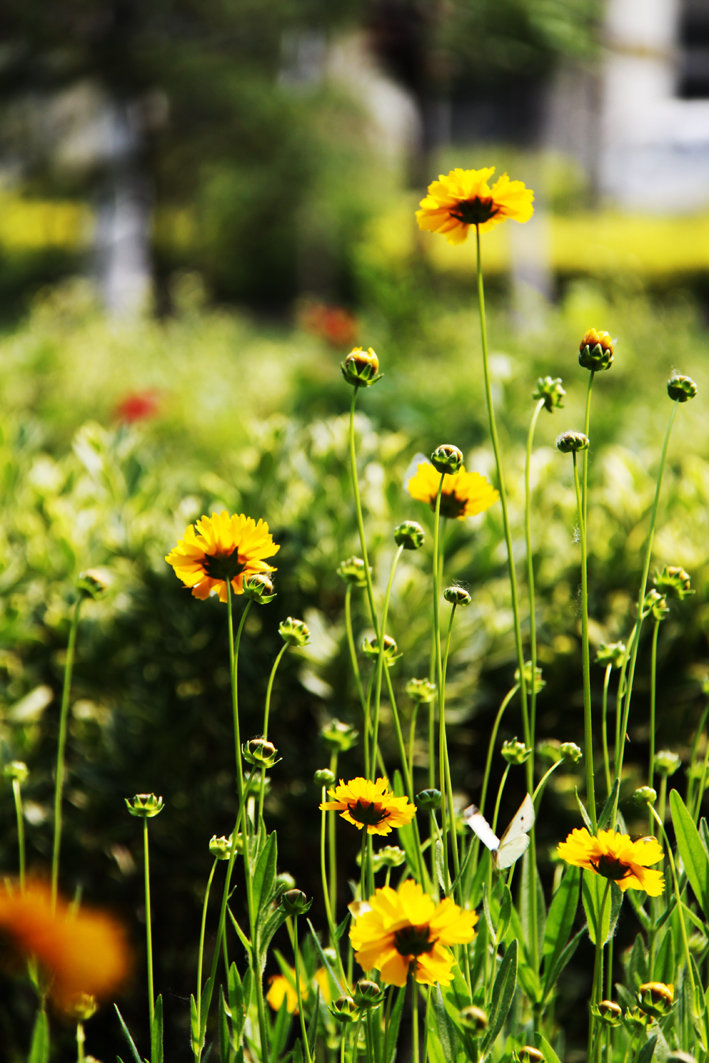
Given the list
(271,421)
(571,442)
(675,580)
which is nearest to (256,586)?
(571,442)

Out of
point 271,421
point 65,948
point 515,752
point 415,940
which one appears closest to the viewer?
point 65,948

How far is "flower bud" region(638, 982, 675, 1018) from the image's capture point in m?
0.70

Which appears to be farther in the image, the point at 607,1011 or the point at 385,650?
the point at 385,650

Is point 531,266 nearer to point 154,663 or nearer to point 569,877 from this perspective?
point 154,663

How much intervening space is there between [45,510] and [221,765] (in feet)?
1.74

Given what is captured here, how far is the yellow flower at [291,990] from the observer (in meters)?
0.88

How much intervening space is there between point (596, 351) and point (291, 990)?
635 millimetres

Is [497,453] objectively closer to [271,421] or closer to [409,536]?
[409,536]

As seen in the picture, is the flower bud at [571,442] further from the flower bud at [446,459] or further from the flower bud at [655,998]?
the flower bud at [655,998]

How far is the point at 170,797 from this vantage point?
1.51m

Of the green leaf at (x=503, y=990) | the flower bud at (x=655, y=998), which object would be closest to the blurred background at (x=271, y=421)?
the green leaf at (x=503, y=990)

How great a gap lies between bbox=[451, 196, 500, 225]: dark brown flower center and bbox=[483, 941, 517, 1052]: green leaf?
0.53 meters

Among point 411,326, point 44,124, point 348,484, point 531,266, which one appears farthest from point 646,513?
point 44,124

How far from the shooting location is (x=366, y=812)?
71cm
